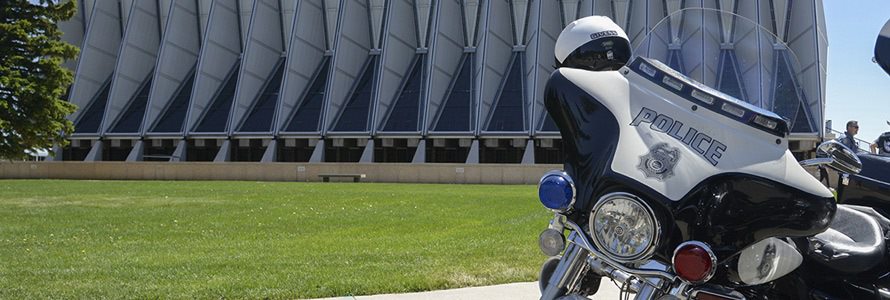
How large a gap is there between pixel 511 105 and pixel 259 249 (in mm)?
36216

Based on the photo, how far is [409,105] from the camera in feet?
150

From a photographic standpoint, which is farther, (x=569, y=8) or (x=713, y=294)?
(x=569, y=8)

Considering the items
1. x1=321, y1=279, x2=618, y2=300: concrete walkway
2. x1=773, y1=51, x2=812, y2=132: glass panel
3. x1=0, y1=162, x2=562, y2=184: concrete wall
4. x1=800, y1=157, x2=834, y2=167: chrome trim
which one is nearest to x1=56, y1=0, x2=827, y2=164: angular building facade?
x1=0, y1=162, x2=562, y2=184: concrete wall

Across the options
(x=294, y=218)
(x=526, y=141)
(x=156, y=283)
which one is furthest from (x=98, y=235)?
(x=526, y=141)

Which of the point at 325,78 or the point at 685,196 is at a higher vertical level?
the point at 325,78

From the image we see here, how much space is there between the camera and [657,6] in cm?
4406

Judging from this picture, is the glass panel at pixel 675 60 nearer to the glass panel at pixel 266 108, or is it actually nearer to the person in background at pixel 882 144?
the person in background at pixel 882 144

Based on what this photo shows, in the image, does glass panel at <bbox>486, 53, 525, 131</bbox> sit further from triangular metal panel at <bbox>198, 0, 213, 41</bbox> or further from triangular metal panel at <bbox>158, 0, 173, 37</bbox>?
triangular metal panel at <bbox>158, 0, 173, 37</bbox>

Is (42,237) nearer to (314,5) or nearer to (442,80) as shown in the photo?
(442,80)

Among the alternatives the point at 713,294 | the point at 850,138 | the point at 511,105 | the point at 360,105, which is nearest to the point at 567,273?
the point at 713,294

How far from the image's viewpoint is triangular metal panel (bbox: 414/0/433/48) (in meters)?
50.0

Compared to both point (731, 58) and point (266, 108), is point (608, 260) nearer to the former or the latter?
point (731, 58)

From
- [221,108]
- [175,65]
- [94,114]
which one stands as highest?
[175,65]

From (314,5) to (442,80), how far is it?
11.4 meters
